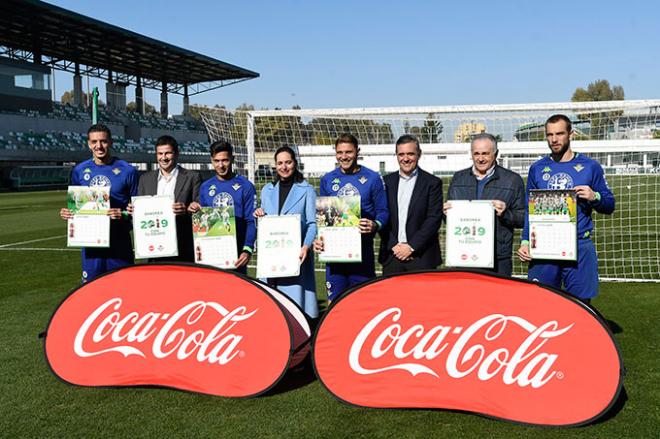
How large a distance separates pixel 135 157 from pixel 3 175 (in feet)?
37.1

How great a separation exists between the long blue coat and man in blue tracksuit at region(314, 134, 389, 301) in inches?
6.8

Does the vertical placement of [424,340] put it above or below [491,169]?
below

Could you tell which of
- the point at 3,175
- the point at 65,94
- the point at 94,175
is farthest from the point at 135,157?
the point at 65,94

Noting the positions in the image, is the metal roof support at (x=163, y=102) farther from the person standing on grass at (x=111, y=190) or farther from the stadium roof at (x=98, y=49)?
the person standing on grass at (x=111, y=190)

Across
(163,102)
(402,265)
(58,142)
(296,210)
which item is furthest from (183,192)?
(163,102)

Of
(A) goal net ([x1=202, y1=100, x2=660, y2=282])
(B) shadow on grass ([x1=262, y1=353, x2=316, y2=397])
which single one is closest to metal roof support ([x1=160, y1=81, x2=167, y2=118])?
(A) goal net ([x1=202, y1=100, x2=660, y2=282])

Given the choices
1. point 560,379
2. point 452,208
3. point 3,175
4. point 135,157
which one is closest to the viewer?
point 560,379

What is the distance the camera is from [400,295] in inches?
145

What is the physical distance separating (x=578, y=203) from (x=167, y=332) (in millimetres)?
3199

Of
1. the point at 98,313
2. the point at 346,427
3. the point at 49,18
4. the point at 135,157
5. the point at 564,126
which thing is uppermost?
the point at 49,18

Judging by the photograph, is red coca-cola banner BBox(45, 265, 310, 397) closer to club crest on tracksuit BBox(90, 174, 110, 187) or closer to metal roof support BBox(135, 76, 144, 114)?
club crest on tracksuit BBox(90, 174, 110, 187)

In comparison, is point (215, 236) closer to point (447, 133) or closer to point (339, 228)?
point (339, 228)

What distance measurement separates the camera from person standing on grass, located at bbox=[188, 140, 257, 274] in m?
4.70

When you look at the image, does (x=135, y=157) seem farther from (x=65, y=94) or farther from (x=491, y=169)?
(x=65, y=94)
